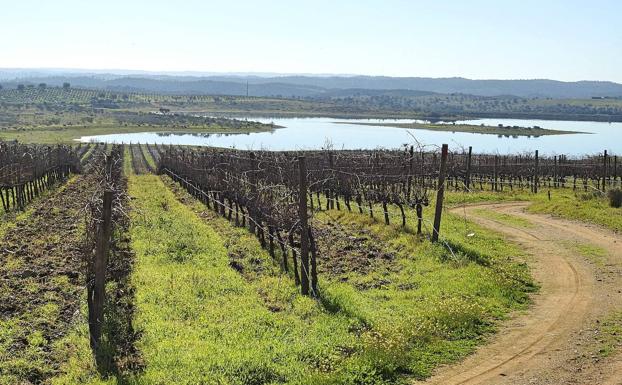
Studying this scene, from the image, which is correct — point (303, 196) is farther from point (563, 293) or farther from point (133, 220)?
point (133, 220)

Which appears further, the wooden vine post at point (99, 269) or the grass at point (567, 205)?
the grass at point (567, 205)

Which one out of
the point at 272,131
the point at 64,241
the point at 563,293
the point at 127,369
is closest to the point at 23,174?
the point at 64,241

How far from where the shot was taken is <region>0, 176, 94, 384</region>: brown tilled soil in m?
10.4

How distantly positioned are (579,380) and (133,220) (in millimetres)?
19175

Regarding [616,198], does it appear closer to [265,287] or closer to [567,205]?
[567,205]

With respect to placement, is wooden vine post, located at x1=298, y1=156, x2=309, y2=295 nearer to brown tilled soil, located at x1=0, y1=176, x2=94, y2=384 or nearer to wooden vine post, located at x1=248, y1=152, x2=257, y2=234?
brown tilled soil, located at x1=0, y1=176, x2=94, y2=384

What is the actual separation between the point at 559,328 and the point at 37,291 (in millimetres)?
11744

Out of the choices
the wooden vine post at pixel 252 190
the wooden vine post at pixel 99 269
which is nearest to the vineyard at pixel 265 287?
the wooden vine post at pixel 99 269

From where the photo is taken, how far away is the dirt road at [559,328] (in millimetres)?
9078

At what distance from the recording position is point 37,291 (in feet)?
46.7

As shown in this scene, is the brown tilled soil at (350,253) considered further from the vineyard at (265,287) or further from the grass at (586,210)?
the grass at (586,210)

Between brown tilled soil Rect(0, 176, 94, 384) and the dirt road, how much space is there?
6.97m

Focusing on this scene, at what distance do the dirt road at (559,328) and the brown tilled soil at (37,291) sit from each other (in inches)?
274

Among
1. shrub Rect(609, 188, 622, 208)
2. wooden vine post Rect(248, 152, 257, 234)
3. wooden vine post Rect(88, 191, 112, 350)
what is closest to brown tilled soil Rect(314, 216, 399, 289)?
wooden vine post Rect(248, 152, 257, 234)
